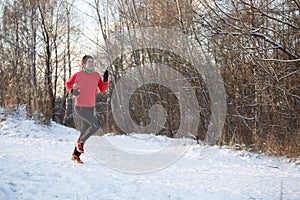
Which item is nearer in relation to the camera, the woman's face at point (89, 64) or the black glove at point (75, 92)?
the black glove at point (75, 92)

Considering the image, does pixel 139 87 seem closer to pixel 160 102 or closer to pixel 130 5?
pixel 160 102

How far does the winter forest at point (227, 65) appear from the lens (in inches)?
228

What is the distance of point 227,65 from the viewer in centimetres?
755

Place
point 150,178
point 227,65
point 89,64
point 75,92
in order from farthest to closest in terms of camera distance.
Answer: point 227,65 → point 89,64 → point 75,92 → point 150,178

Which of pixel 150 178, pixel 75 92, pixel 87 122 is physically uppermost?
pixel 75 92

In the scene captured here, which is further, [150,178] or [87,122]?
A: [87,122]

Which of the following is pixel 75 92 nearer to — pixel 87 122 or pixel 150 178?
pixel 87 122

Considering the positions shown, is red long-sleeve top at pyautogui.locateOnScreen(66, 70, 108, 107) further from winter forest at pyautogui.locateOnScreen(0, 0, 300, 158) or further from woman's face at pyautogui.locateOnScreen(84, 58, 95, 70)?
winter forest at pyautogui.locateOnScreen(0, 0, 300, 158)

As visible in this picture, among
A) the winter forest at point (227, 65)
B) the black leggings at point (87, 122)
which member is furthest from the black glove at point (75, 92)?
the winter forest at point (227, 65)

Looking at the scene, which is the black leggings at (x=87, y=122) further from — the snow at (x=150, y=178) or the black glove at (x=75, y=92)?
the snow at (x=150, y=178)

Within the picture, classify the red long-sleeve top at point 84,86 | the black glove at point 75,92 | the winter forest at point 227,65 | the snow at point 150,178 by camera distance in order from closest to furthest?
the snow at point 150,178
the black glove at point 75,92
the red long-sleeve top at point 84,86
the winter forest at point 227,65

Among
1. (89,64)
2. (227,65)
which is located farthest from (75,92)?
(227,65)

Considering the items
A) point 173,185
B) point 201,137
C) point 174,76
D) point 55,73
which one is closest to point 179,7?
point 174,76

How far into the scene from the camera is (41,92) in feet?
34.1
